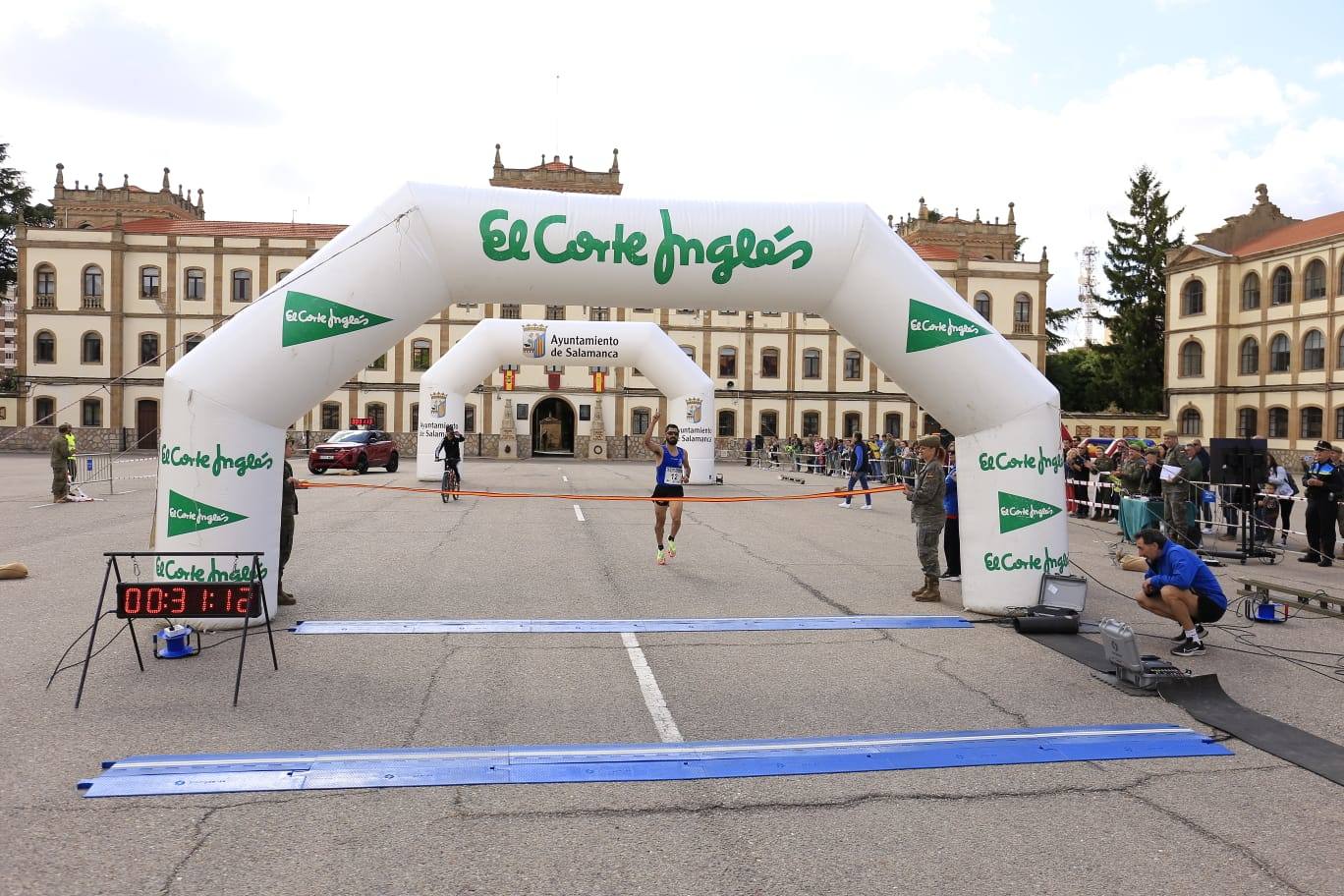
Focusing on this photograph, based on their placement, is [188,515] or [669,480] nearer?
[188,515]

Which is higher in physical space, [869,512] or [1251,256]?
[1251,256]

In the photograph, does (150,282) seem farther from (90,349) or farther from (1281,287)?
(1281,287)

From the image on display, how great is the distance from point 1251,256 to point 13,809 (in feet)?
184

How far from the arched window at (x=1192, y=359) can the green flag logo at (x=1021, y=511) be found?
49466mm

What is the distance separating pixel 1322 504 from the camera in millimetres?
13609

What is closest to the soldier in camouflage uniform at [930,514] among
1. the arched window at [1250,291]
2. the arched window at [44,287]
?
the arched window at [1250,291]

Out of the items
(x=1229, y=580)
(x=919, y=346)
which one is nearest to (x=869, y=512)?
(x=1229, y=580)

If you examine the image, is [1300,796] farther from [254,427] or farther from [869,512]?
[869,512]

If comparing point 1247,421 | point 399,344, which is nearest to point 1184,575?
point 1247,421

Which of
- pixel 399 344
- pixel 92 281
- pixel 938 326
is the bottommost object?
pixel 938 326

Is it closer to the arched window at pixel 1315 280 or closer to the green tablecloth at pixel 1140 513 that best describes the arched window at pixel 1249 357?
the arched window at pixel 1315 280

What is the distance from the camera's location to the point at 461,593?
33.7 ft

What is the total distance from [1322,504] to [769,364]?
46.3 meters

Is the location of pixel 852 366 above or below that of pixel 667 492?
above
